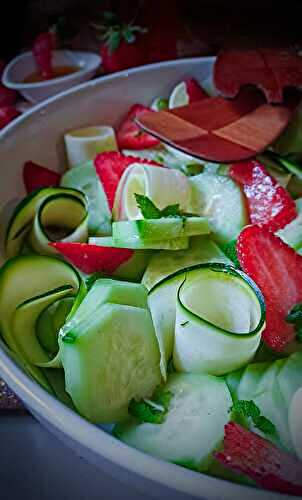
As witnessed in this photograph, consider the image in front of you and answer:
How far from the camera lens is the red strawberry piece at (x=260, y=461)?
54 centimetres

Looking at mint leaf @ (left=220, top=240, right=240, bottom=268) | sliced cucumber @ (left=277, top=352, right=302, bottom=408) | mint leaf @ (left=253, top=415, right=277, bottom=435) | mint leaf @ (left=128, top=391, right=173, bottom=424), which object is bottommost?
mint leaf @ (left=253, top=415, right=277, bottom=435)

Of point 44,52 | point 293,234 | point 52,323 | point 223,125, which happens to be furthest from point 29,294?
point 44,52

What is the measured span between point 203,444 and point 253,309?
16 cm

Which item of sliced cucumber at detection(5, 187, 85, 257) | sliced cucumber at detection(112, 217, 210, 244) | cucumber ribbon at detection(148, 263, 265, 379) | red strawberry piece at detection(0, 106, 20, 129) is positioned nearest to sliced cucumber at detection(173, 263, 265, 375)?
cucumber ribbon at detection(148, 263, 265, 379)

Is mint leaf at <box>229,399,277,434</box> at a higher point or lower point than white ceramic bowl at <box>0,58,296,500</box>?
lower

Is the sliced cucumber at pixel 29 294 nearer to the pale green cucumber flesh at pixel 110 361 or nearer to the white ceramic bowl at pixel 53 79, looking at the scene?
the pale green cucumber flesh at pixel 110 361

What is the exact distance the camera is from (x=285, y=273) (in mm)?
750

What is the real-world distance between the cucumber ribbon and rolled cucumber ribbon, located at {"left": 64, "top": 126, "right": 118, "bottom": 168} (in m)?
0.46

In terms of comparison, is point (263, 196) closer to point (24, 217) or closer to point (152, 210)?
point (152, 210)

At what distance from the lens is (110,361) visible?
627 mm

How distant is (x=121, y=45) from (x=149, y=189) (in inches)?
27.0

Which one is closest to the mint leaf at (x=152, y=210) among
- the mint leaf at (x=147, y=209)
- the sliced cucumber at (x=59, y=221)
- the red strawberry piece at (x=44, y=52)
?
the mint leaf at (x=147, y=209)

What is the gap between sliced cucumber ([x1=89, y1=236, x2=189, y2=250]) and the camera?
0.79 m

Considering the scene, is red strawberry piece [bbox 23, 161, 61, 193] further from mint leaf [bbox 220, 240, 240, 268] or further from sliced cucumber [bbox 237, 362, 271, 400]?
sliced cucumber [bbox 237, 362, 271, 400]
